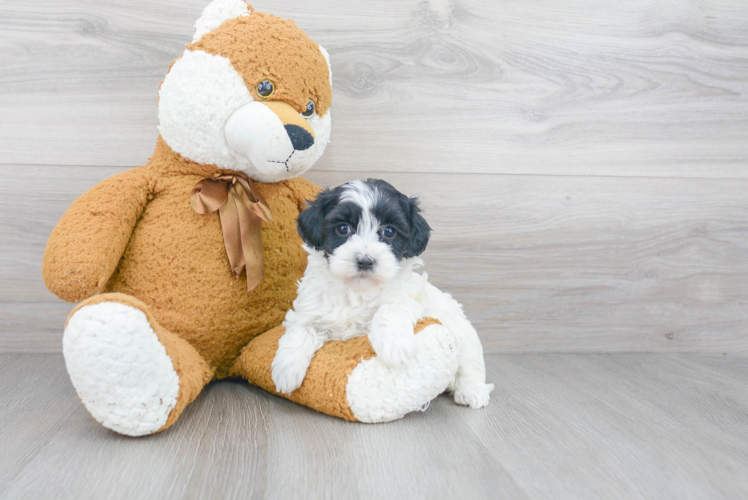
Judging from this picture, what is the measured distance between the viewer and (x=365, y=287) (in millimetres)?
1104

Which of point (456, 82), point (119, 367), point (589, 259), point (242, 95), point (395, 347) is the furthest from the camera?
point (589, 259)

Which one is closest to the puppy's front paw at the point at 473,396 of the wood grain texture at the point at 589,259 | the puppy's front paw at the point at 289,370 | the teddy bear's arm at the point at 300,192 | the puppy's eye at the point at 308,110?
the puppy's front paw at the point at 289,370

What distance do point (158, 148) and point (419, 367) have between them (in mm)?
781

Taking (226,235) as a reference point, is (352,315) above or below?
below

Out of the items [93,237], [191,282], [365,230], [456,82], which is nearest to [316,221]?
[365,230]

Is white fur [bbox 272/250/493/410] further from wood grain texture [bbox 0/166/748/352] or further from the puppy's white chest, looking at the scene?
wood grain texture [bbox 0/166/748/352]

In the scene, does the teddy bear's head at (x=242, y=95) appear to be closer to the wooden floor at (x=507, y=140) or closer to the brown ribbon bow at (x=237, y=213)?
the brown ribbon bow at (x=237, y=213)

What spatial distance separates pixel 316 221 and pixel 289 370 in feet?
1.00

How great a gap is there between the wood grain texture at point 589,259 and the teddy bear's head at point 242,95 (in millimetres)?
404

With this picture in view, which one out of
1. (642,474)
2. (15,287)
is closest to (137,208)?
(15,287)

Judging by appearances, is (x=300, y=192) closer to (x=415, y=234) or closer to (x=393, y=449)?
(x=415, y=234)

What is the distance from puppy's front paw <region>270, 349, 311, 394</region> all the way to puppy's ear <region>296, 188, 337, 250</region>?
23 centimetres

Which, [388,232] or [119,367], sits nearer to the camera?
[119,367]

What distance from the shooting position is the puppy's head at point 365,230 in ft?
3.40
